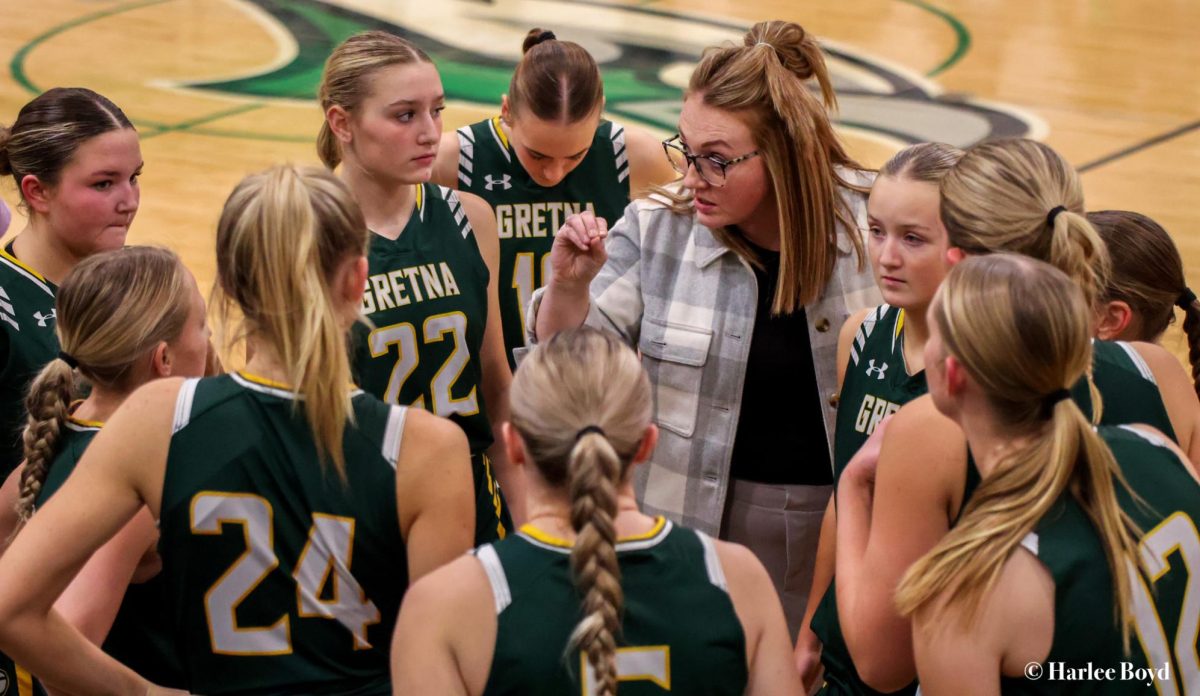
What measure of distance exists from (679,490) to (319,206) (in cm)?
127

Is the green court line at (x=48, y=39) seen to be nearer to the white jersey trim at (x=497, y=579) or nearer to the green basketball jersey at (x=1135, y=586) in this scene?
the white jersey trim at (x=497, y=579)

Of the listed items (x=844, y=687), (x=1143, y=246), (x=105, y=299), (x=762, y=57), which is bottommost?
(x=844, y=687)

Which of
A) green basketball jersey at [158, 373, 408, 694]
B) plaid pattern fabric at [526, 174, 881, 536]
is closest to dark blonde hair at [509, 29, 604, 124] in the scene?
plaid pattern fabric at [526, 174, 881, 536]

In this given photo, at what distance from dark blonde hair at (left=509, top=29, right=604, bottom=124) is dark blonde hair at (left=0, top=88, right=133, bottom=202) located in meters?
1.19

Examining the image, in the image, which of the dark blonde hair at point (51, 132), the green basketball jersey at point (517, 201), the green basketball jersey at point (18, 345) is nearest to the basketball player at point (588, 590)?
the green basketball jersey at point (18, 345)

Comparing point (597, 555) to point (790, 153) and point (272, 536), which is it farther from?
point (790, 153)

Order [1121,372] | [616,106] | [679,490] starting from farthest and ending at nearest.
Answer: [616,106] < [679,490] < [1121,372]

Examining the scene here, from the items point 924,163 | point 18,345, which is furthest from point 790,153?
point 18,345

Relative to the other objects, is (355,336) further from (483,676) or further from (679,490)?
(483,676)

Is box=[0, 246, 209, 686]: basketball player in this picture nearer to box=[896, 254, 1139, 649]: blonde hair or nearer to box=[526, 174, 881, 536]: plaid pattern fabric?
box=[526, 174, 881, 536]: plaid pattern fabric

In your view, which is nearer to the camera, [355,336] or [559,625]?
[559,625]

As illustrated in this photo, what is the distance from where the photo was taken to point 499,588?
1.71 m

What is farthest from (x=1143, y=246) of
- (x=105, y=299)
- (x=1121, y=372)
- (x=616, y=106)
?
(x=616, y=106)

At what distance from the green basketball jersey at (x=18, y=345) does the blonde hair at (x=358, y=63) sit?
753mm
